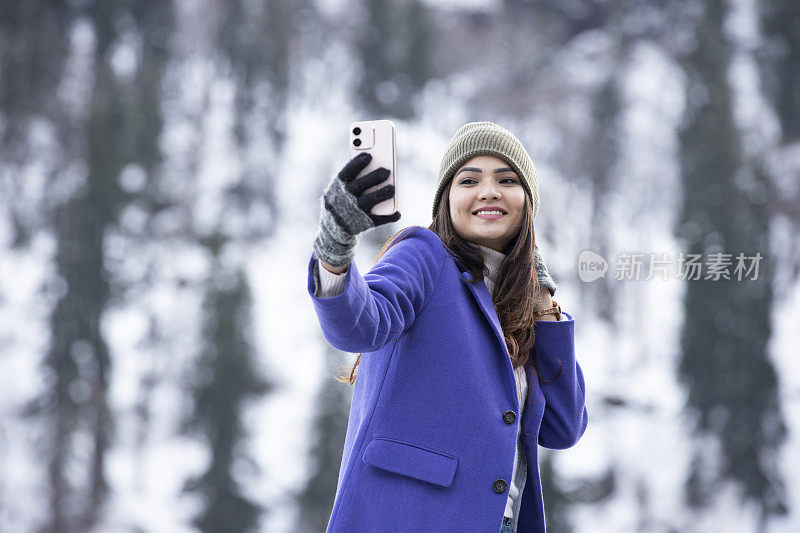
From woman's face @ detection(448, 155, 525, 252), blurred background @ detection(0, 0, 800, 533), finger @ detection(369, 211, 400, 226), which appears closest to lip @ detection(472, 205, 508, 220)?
woman's face @ detection(448, 155, 525, 252)

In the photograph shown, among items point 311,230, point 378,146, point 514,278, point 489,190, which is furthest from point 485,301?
point 311,230

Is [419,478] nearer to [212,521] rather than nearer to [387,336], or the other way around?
[387,336]

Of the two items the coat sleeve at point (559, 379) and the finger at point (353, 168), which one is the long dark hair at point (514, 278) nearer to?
the coat sleeve at point (559, 379)

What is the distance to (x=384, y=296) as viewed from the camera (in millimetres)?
1175

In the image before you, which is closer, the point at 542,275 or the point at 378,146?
the point at 378,146

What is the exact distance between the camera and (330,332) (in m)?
1.10

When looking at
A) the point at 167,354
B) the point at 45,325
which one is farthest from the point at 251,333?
the point at 45,325

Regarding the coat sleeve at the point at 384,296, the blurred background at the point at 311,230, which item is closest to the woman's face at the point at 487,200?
the coat sleeve at the point at 384,296

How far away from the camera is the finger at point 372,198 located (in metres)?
1.09

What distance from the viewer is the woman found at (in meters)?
1.11

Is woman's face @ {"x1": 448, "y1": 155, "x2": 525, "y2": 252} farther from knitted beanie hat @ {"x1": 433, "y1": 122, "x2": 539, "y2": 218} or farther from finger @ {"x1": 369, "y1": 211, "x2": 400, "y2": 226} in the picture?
finger @ {"x1": 369, "y1": 211, "x2": 400, "y2": 226}

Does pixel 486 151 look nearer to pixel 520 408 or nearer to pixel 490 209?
pixel 490 209

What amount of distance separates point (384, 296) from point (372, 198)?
16 cm

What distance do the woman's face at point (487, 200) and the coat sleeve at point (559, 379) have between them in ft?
0.60
